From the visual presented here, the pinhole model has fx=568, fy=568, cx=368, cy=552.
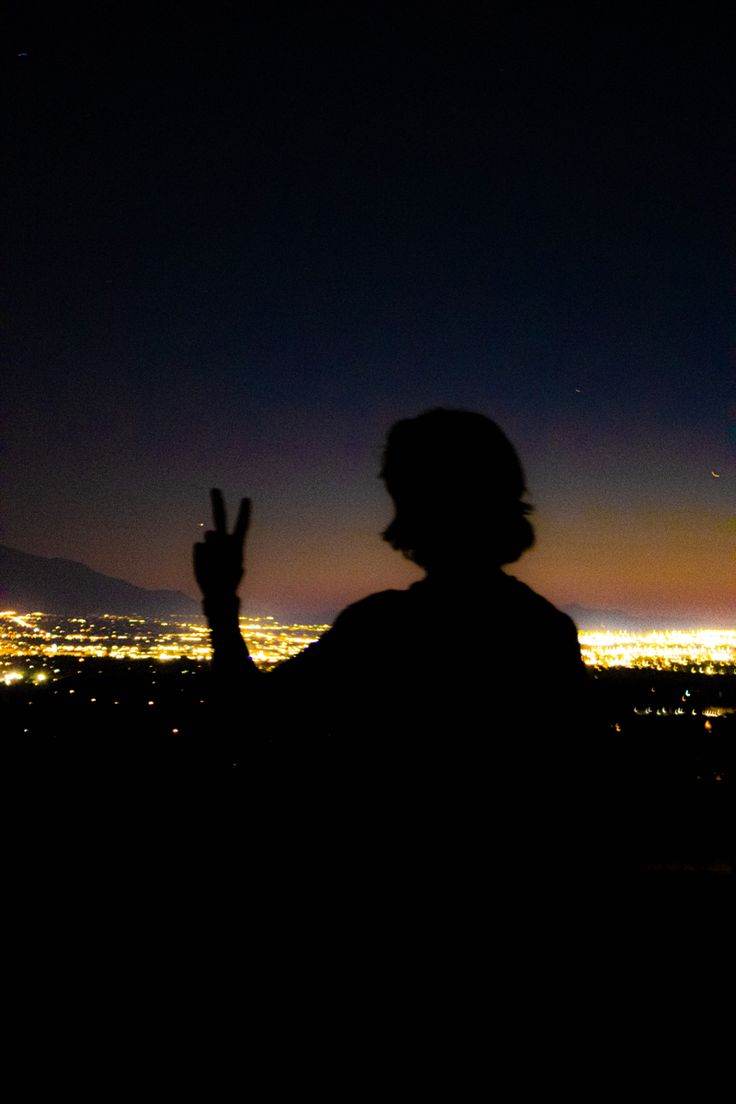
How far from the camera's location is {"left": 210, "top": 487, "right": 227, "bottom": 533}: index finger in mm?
1407

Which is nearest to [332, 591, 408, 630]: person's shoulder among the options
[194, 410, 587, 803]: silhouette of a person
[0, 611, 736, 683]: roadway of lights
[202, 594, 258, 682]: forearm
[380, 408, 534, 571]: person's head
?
[194, 410, 587, 803]: silhouette of a person

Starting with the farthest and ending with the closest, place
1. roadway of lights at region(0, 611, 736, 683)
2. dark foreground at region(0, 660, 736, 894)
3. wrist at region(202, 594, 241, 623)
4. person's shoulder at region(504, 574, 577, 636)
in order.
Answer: roadway of lights at region(0, 611, 736, 683)
wrist at region(202, 594, 241, 623)
person's shoulder at region(504, 574, 577, 636)
dark foreground at region(0, 660, 736, 894)

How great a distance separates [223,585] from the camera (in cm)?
139

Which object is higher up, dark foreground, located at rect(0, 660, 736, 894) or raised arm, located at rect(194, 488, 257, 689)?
raised arm, located at rect(194, 488, 257, 689)

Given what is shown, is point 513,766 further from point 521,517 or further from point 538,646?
point 521,517

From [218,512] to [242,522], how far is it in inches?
2.7

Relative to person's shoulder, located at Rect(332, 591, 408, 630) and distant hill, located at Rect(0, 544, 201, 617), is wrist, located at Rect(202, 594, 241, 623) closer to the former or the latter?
person's shoulder, located at Rect(332, 591, 408, 630)

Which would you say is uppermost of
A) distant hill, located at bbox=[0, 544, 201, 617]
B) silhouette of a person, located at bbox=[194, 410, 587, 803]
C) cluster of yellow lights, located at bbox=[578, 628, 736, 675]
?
distant hill, located at bbox=[0, 544, 201, 617]

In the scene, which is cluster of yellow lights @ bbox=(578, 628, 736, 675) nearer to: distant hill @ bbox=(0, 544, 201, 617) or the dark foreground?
the dark foreground

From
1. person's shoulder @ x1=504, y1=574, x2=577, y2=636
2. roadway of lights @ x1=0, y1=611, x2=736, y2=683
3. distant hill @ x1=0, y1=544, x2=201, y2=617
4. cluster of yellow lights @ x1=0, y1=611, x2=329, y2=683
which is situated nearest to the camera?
person's shoulder @ x1=504, y1=574, x2=577, y2=636

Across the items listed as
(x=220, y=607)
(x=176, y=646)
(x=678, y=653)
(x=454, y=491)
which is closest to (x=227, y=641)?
(x=220, y=607)

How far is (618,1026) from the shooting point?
3.62ft

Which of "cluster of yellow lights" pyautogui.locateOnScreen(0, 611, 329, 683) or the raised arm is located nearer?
the raised arm

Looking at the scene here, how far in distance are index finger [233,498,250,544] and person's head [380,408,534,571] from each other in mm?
362
